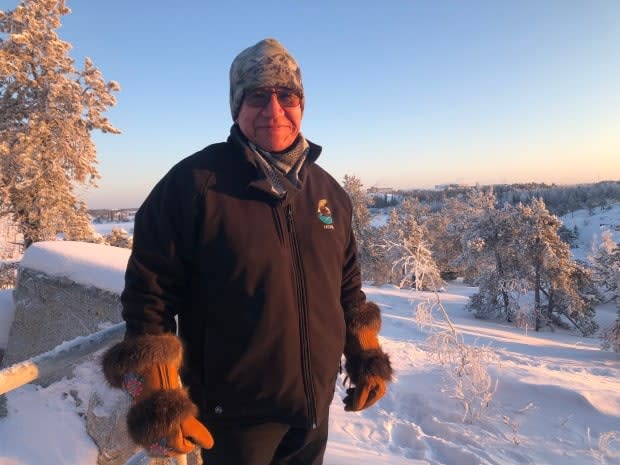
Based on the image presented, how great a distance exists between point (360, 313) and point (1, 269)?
1291 cm

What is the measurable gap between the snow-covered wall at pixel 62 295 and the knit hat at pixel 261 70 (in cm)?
215

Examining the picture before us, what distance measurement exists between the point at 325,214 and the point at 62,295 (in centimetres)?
311

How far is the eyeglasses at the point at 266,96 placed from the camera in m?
1.80

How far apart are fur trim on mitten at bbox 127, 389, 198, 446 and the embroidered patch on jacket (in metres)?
0.95

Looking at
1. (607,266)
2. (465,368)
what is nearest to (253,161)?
(465,368)

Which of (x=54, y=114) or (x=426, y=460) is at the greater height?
(x=54, y=114)

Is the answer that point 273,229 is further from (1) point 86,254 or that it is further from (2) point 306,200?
(1) point 86,254

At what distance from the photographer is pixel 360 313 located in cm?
217

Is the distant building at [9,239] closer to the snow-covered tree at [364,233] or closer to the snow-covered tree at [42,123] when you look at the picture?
the snow-covered tree at [42,123]

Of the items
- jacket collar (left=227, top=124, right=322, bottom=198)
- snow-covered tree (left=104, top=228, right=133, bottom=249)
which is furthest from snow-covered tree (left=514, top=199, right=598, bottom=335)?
jacket collar (left=227, top=124, right=322, bottom=198)

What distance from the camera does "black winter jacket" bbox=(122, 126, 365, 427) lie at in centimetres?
153

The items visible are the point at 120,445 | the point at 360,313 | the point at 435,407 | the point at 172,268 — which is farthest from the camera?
the point at 435,407

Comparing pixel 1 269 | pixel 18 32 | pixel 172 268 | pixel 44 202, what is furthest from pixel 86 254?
pixel 18 32

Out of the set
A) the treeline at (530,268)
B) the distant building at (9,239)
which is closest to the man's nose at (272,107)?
the distant building at (9,239)
